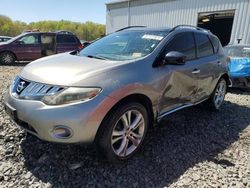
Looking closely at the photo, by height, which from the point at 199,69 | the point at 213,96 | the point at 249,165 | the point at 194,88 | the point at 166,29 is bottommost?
the point at 249,165

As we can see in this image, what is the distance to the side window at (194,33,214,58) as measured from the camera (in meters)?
4.36

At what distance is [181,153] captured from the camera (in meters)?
3.39

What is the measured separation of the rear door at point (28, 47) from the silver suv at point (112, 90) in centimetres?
877

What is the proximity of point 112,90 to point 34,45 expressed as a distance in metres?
10.4

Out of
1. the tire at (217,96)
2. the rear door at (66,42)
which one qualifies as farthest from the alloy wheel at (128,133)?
the rear door at (66,42)

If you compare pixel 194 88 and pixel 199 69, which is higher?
pixel 199 69

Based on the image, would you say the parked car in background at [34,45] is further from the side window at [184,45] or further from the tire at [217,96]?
the side window at [184,45]

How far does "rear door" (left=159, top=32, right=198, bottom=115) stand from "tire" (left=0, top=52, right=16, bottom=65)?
9.69 m

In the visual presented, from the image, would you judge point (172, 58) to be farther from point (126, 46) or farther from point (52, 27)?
point (52, 27)

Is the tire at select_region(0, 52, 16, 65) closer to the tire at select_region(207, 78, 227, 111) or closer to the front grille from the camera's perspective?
the front grille

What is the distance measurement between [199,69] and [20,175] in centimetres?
310

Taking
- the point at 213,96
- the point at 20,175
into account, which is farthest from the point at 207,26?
the point at 20,175

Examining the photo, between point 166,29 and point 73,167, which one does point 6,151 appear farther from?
point 166,29

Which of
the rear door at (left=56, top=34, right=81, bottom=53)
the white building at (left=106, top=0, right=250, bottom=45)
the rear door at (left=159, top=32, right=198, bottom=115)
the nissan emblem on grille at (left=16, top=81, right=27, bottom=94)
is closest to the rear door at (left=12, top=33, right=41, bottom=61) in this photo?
the rear door at (left=56, top=34, right=81, bottom=53)
